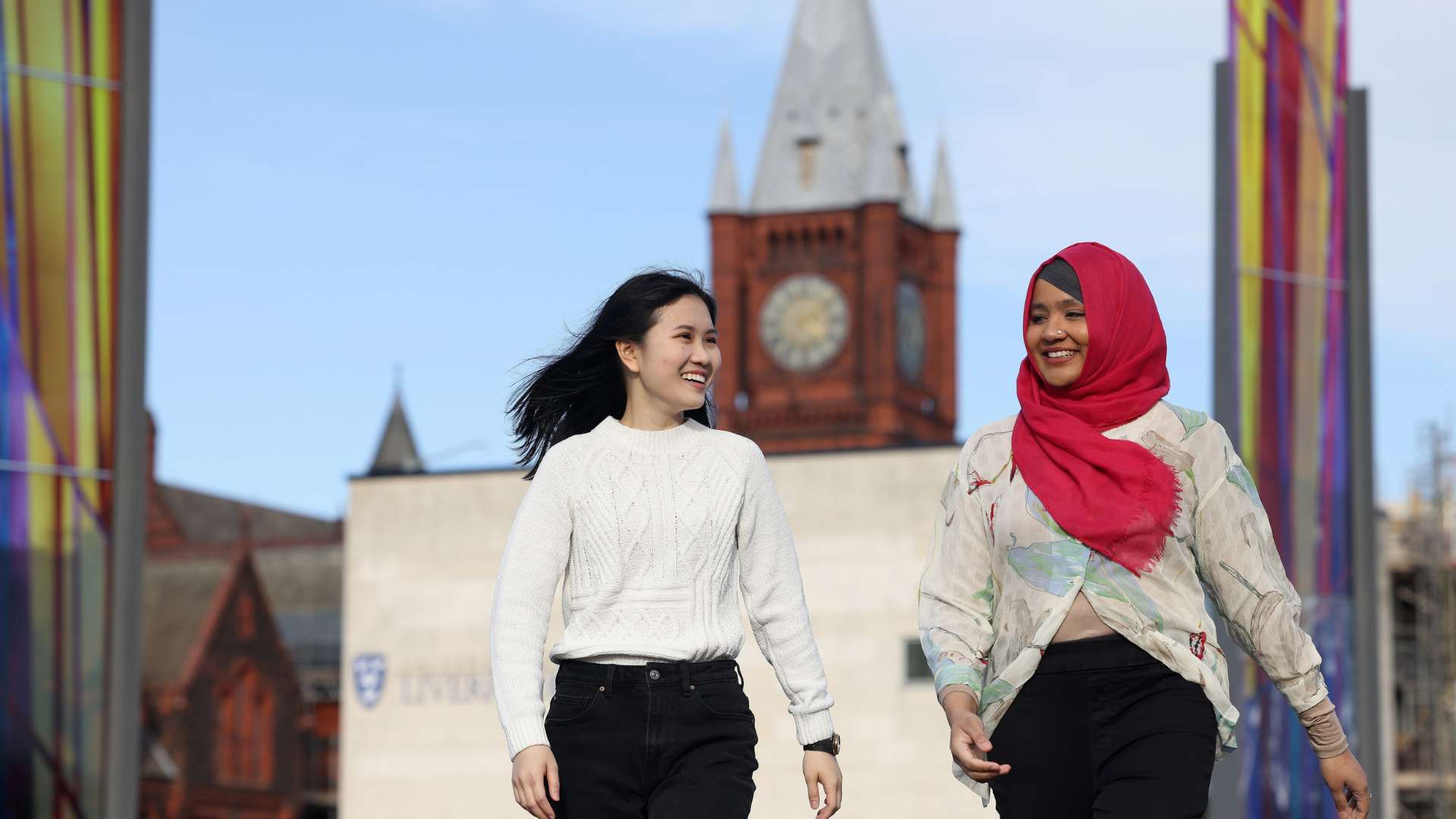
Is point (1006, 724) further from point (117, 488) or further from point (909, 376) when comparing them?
point (909, 376)

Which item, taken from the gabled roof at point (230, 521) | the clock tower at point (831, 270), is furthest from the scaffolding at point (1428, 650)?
the gabled roof at point (230, 521)

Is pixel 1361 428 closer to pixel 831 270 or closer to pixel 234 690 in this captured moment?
pixel 234 690

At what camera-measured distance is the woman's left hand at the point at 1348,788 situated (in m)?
5.23

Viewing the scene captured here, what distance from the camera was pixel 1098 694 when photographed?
5047 millimetres

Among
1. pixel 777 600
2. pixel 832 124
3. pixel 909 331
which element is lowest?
pixel 777 600

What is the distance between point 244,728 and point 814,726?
7665 cm

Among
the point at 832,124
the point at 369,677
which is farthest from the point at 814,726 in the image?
the point at 832,124

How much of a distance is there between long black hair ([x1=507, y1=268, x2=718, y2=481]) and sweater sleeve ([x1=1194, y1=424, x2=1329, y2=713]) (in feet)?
3.68

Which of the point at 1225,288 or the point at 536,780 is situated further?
the point at 1225,288

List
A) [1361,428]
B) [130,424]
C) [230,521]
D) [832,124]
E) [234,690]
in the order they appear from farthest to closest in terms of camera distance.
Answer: [832,124], [230,521], [234,690], [1361,428], [130,424]

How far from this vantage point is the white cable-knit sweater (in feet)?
17.6

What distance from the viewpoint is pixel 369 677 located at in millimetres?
59156

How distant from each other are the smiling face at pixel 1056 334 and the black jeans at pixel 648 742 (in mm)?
902

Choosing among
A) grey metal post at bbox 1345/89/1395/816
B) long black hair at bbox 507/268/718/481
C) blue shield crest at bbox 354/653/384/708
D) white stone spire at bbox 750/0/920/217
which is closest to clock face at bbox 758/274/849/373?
white stone spire at bbox 750/0/920/217
